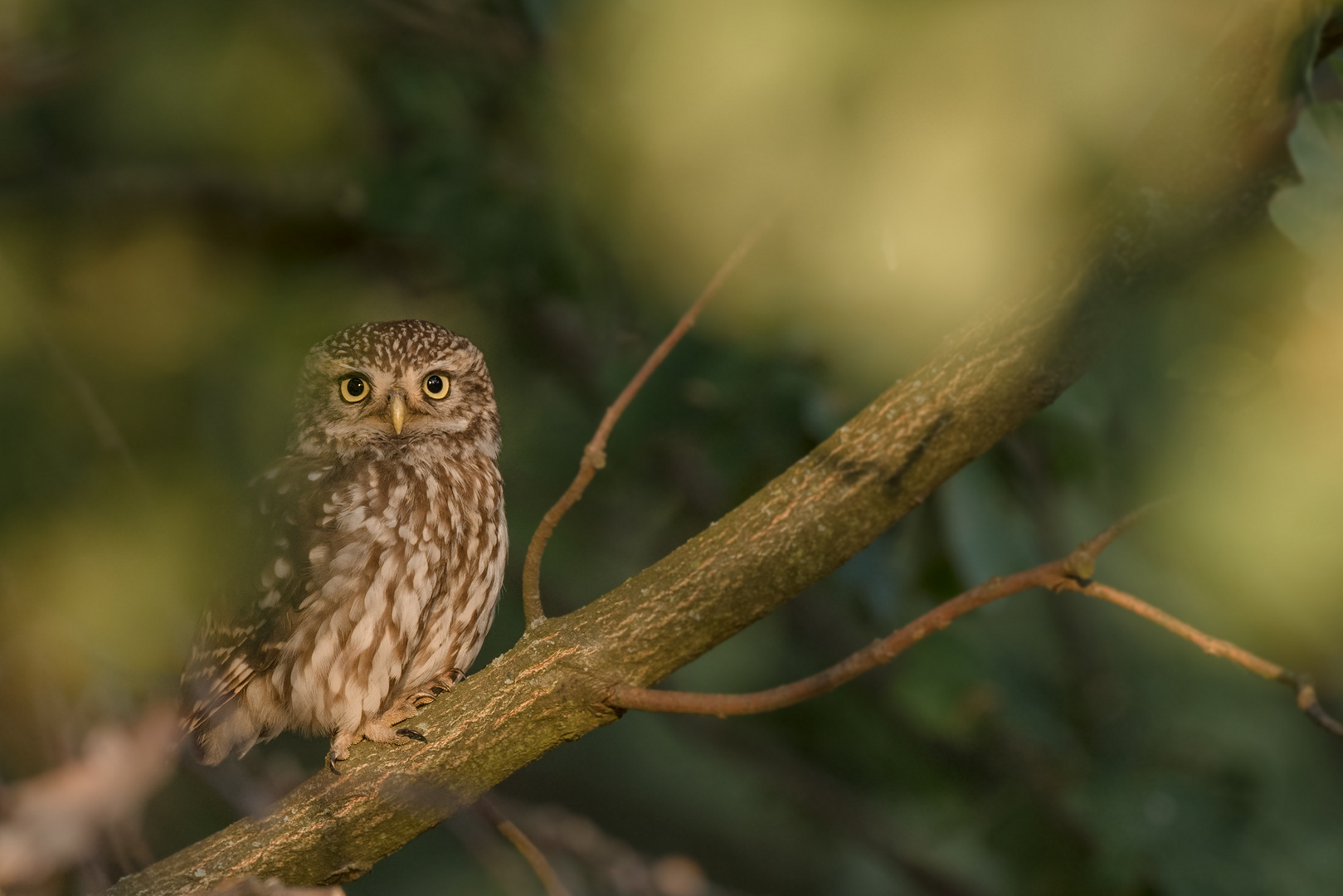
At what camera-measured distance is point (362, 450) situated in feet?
10.8

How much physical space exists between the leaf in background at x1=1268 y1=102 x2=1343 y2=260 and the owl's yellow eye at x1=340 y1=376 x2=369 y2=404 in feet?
7.28

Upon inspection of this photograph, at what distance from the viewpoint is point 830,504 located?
2.26m

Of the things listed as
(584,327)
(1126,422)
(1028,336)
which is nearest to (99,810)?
(1028,336)

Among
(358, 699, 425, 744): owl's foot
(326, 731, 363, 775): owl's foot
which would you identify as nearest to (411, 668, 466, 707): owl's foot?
(358, 699, 425, 744): owl's foot

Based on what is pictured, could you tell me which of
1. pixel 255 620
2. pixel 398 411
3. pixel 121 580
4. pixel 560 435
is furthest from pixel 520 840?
pixel 560 435

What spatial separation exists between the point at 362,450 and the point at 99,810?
1410 mm

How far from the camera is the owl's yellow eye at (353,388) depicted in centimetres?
337

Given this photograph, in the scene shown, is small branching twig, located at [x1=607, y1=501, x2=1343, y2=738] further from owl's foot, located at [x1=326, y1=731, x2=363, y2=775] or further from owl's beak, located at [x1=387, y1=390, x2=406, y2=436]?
owl's beak, located at [x1=387, y1=390, x2=406, y2=436]

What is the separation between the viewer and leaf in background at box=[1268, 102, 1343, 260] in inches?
81.7

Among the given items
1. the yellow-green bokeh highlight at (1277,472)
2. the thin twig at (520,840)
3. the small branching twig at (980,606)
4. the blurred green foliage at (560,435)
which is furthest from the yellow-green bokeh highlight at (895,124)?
the thin twig at (520,840)

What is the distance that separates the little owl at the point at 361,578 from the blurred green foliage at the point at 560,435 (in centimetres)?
18

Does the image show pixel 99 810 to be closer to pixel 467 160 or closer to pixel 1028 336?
pixel 1028 336

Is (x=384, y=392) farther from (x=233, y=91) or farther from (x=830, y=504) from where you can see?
(x=830, y=504)

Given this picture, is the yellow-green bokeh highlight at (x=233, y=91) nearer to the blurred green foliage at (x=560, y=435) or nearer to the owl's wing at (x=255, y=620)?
the blurred green foliage at (x=560, y=435)
